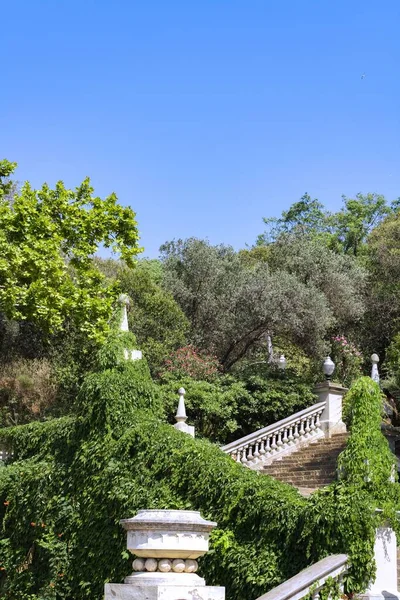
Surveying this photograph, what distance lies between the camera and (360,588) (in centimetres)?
958

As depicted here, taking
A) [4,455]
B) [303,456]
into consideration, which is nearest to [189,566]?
[4,455]

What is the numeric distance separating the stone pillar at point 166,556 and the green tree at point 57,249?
13.0 metres

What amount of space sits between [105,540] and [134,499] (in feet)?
2.25

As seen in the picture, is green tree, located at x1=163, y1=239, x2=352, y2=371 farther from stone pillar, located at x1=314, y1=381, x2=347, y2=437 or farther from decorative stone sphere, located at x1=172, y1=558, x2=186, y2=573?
decorative stone sphere, located at x1=172, y1=558, x2=186, y2=573

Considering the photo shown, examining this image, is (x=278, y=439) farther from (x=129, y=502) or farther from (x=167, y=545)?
(x=167, y=545)

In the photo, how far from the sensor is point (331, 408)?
21.3 m

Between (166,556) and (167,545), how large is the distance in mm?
121

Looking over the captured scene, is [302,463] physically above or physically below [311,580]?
above

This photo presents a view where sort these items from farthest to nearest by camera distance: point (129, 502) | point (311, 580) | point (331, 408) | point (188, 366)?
point (188, 366) → point (331, 408) → point (129, 502) → point (311, 580)

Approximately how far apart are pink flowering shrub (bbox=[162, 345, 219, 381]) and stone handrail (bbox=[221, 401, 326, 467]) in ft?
11.5

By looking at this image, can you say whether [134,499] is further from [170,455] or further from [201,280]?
[201,280]

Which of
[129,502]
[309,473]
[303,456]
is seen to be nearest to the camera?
[129,502]

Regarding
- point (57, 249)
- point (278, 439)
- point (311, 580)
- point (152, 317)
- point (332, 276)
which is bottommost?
point (311, 580)

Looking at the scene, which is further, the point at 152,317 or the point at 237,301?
the point at 237,301
